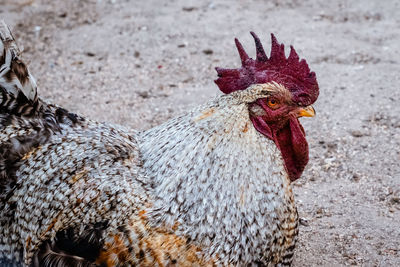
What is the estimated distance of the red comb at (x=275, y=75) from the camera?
10.1ft

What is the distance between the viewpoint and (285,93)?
3.07 meters

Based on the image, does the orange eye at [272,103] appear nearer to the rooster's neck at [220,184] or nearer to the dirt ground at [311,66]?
the rooster's neck at [220,184]

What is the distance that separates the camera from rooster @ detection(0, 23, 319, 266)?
2900 millimetres

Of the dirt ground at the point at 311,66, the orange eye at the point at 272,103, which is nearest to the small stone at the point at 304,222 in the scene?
the dirt ground at the point at 311,66

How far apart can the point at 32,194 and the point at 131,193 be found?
618mm

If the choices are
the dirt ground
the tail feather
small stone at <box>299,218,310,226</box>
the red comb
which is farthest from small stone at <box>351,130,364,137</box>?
the tail feather

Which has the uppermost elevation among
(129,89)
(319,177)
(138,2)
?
(138,2)

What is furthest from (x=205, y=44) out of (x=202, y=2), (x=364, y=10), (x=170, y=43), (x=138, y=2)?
(x=364, y=10)

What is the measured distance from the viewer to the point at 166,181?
9.80ft

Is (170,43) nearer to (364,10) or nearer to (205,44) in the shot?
(205,44)

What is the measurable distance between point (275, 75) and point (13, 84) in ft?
5.44

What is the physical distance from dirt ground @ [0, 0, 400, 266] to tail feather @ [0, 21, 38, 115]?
1.65 ft

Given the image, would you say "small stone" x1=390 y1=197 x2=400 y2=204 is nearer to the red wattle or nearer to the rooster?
the red wattle

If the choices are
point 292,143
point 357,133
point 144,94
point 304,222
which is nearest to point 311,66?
point 357,133
